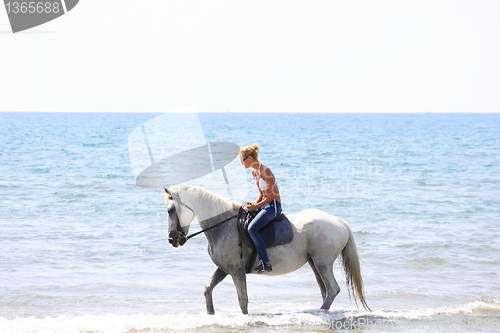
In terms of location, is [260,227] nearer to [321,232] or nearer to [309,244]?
[309,244]

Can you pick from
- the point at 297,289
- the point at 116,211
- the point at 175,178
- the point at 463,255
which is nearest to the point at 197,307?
the point at 297,289

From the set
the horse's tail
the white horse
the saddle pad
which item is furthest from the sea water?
the saddle pad

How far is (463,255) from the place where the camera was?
1170 centimetres

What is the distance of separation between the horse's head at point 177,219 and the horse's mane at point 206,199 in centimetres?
13

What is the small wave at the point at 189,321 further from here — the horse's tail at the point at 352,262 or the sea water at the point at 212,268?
the horse's tail at the point at 352,262

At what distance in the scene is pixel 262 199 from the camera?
698 cm

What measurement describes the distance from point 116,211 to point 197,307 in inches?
370

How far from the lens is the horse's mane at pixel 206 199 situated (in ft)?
22.7

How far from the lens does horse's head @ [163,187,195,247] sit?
6.79 metres

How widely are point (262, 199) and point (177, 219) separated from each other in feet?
4.16
